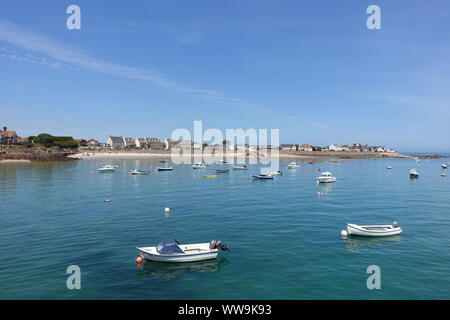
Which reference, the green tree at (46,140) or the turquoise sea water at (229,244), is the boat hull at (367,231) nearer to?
the turquoise sea water at (229,244)

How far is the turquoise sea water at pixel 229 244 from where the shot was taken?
63.1 ft

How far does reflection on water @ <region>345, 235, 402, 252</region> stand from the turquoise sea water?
4.7 inches

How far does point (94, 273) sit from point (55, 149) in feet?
584

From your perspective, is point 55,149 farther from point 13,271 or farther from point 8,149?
point 13,271

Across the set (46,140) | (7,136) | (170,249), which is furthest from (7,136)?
(170,249)

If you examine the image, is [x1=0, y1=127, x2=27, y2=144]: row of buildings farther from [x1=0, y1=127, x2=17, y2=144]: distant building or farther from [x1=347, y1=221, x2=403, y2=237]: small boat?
[x1=347, y1=221, x2=403, y2=237]: small boat

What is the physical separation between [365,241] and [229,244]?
573 inches

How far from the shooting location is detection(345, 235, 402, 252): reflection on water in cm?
2728

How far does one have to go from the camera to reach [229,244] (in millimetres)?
27609

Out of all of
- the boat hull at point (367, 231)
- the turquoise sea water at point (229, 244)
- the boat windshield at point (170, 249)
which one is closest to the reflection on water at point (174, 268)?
the turquoise sea water at point (229, 244)

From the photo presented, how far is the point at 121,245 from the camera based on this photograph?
27.1m

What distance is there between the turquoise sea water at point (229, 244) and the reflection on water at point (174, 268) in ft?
0.28

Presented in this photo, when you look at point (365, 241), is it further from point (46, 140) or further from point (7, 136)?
point (7, 136)

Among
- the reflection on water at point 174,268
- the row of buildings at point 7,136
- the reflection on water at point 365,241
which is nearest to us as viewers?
the reflection on water at point 174,268
